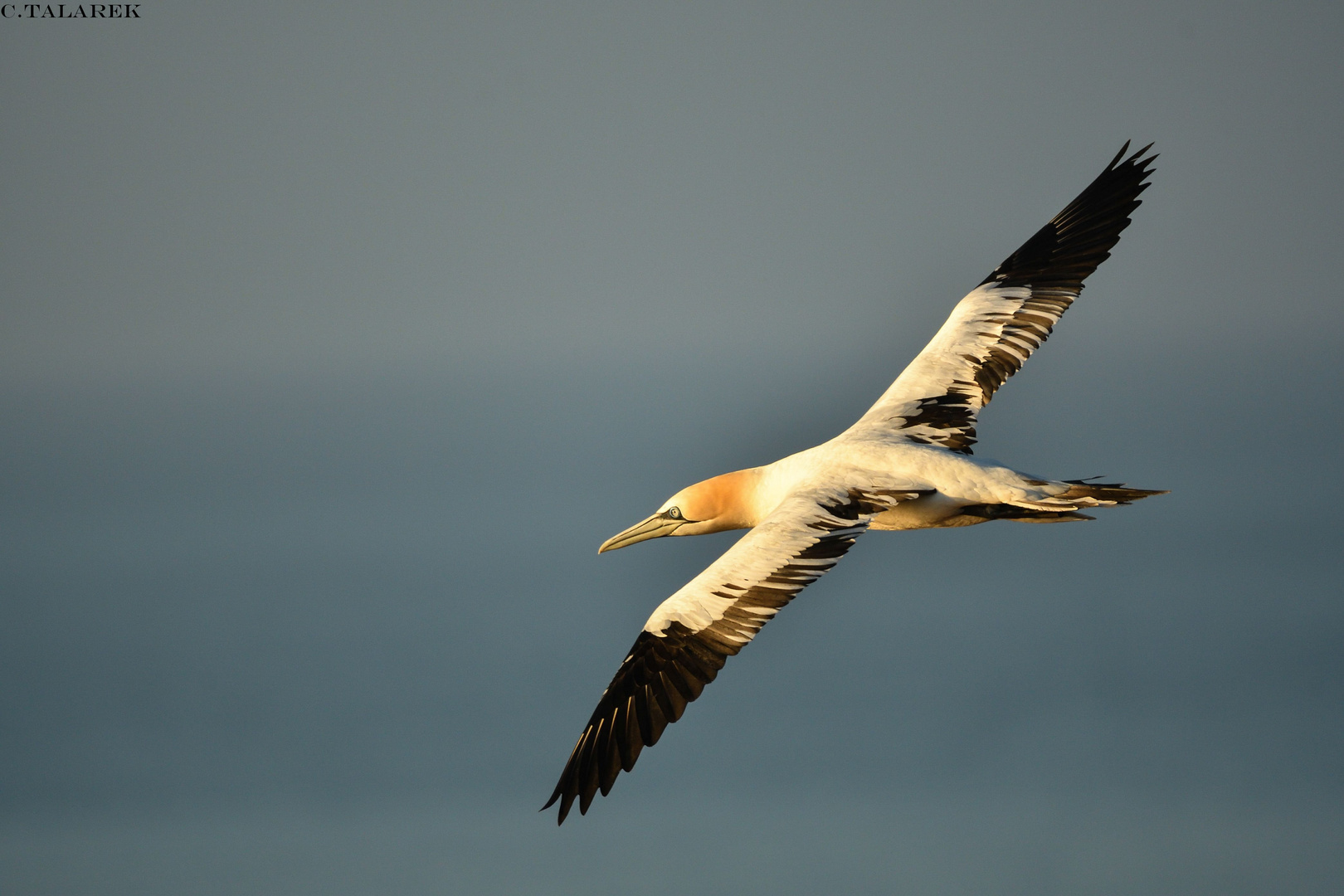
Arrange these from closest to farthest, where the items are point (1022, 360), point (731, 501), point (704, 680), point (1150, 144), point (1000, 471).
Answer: point (704, 680), point (1000, 471), point (731, 501), point (1022, 360), point (1150, 144)

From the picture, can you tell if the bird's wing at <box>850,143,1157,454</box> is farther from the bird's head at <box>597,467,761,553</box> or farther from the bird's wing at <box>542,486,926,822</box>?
the bird's wing at <box>542,486,926,822</box>

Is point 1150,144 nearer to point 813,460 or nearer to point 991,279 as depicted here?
point 991,279

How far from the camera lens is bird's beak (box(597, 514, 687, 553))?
12469 mm

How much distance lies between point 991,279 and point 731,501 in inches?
179

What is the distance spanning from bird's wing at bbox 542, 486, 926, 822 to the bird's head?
2.29 metres

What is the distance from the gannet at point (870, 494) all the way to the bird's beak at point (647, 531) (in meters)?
0.01

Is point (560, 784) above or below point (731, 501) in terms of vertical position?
below

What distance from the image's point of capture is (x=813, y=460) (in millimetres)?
11656

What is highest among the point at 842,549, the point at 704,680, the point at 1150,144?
the point at 1150,144

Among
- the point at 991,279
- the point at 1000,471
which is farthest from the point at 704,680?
the point at 991,279

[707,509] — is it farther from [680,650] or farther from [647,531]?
[680,650]

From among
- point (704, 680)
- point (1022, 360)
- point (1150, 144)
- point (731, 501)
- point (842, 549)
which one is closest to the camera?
point (704, 680)

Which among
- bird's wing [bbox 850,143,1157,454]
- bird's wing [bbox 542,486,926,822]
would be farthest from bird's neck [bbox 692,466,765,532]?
bird's wing [bbox 542,486,926,822]

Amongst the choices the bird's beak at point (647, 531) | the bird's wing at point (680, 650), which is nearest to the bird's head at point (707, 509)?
the bird's beak at point (647, 531)
